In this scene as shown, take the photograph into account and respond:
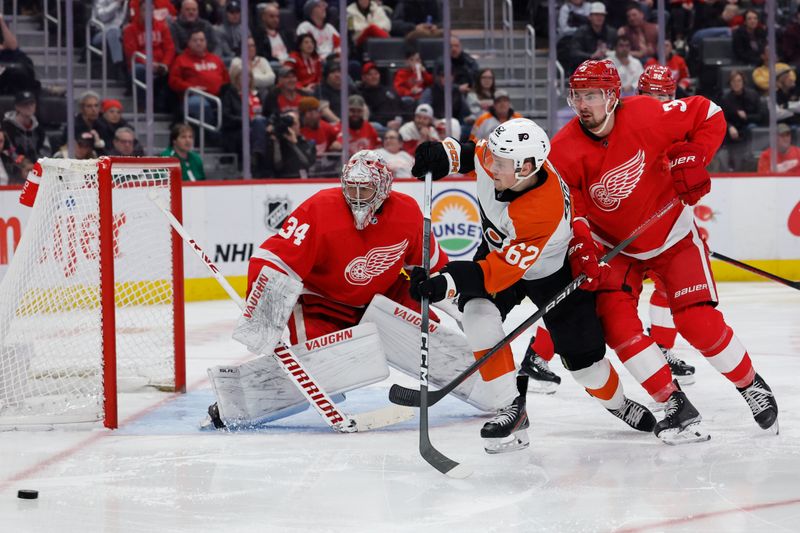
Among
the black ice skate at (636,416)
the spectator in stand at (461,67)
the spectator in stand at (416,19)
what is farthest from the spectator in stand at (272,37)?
the black ice skate at (636,416)

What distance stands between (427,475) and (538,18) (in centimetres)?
512

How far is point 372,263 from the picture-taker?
370 cm

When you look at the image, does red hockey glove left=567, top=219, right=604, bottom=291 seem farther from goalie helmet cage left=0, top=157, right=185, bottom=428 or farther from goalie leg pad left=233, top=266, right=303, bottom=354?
goalie helmet cage left=0, top=157, right=185, bottom=428

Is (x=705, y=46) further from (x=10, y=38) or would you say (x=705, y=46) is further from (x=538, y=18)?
(x=10, y=38)

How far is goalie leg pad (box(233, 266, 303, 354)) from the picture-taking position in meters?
3.54

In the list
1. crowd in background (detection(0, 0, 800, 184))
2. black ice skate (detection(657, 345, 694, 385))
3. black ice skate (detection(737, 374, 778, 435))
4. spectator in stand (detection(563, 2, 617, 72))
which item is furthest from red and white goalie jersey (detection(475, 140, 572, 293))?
spectator in stand (detection(563, 2, 617, 72))

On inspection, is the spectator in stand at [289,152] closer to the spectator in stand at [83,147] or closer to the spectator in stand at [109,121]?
Answer: the spectator in stand at [109,121]

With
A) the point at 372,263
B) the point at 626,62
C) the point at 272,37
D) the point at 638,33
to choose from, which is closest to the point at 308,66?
the point at 272,37

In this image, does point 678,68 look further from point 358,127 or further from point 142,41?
point 142,41

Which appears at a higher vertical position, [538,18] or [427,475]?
[538,18]

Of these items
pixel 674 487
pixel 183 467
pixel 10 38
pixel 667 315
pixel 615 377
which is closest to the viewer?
pixel 674 487

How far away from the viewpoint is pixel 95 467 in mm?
3199

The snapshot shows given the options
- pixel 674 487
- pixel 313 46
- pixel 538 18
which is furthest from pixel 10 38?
pixel 674 487

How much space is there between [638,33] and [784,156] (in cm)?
124
